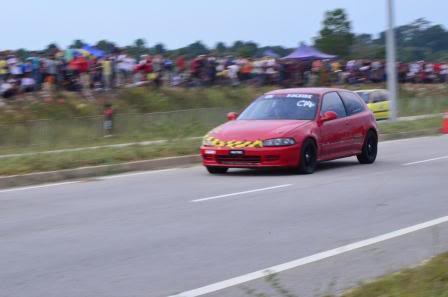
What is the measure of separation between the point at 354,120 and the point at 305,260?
928 cm

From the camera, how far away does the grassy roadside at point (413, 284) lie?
19.7ft

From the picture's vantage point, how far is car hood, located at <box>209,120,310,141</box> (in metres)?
15.1

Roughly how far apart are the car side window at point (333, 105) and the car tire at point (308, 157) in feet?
2.74

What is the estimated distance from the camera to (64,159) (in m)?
16.9

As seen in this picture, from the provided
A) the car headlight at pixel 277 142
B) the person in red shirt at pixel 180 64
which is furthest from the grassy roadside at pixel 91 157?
the person in red shirt at pixel 180 64

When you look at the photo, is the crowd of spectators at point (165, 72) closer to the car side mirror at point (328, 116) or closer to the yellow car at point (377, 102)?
the yellow car at point (377, 102)

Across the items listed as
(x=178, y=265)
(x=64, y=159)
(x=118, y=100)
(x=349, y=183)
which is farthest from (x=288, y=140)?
(x=118, y=100)

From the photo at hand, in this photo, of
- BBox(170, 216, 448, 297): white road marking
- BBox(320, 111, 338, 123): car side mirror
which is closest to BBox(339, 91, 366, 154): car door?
BBox(320, 111, 338, 123): car side mirror

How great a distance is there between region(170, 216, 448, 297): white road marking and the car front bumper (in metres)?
4.79

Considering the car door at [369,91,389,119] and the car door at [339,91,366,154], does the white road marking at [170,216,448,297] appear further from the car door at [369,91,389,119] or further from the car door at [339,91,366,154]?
the car door at [369,91,389,119]

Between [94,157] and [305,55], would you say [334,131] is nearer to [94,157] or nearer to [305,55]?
[94,157]

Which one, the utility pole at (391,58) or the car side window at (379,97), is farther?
the car side window at (379,97)

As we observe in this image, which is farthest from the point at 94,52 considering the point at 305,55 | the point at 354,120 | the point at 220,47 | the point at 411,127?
the point at 220,47

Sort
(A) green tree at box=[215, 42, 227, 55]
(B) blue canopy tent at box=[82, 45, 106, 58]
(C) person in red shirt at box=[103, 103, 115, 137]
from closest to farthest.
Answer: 1. (C) person in red shirt at box=[103, 103, 115, 137]
2. (B) blue canopy tent at box=[82, 45, 106, 58]
3. (A) green tree at box=[215, 42, 227, 55]
